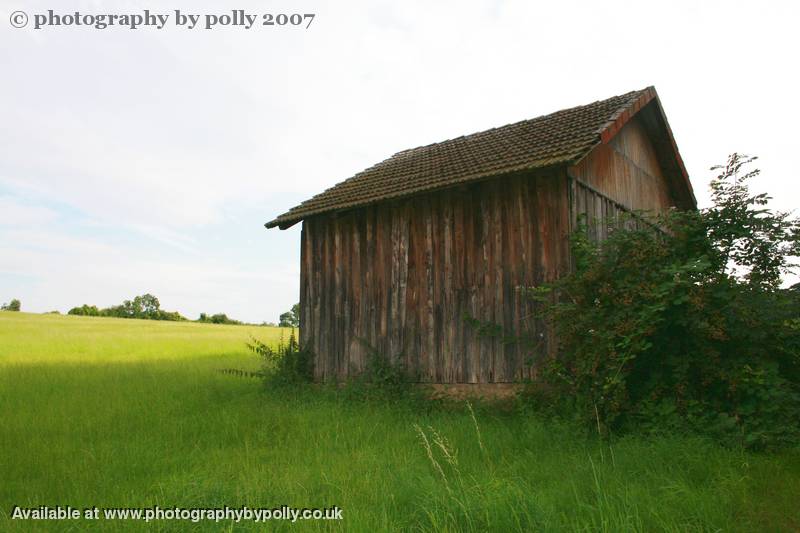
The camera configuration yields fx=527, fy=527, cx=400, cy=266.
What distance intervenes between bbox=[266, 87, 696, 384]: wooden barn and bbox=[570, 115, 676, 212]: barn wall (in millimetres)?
38

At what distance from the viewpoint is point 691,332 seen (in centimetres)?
648

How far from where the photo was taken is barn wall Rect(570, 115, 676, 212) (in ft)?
32.2

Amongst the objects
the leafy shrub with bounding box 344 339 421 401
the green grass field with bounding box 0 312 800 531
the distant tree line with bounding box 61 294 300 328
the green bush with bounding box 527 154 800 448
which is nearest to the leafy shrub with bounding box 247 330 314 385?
the green grass field with bounding box 0 312 800 531

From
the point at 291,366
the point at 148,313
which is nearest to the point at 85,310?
the point at 148,313

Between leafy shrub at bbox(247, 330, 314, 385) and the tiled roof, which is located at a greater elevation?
the tiled roof

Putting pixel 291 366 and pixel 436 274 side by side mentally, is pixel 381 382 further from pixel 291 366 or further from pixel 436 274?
pixel 291 366

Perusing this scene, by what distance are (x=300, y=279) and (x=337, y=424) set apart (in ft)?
17.9

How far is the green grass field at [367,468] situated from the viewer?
418cm

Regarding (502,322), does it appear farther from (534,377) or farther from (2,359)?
(2,359)

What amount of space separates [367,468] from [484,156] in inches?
272

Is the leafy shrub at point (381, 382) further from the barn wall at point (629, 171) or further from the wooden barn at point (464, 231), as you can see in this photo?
the barn wall at point (629, 171)

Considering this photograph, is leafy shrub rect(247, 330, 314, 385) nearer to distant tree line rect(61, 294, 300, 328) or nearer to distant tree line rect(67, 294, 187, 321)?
distant tree line rect(61, 294, 300, 328)

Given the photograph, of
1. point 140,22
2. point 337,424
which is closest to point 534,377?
point 337,424

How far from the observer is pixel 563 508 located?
174 inches
